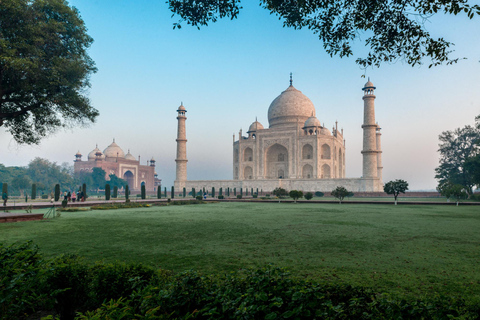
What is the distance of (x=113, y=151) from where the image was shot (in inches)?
2205

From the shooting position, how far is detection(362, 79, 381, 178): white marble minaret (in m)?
32.3

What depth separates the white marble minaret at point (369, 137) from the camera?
3234 cm

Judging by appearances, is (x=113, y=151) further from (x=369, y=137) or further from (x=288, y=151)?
(x=369, y=137)

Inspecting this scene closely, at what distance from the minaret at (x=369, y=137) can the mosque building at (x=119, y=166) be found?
39.8 meters

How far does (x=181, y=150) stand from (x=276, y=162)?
1341 centimetres

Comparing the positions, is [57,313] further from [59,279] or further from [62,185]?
[62,185]

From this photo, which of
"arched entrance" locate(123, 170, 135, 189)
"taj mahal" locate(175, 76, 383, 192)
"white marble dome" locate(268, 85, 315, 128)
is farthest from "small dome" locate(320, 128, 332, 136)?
"arched entrance" locate(123, 170, 135, 189)

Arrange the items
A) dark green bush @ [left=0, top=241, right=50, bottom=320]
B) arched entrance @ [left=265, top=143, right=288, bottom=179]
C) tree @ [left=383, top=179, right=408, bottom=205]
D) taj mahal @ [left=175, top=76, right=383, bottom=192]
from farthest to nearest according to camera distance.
Answer: arched entrance @ [left=265, top=143, right=288, bottom=179], taj mahal @ [left=175, top=76, right=383, bottom=192], tree @ [left=383, top=179, right=408, bottom=205], dark green bush @ [left=0, top=241, right=50, bottom=320]

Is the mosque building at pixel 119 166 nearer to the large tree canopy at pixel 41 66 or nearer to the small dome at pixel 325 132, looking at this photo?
the small dome at pixel 325 132

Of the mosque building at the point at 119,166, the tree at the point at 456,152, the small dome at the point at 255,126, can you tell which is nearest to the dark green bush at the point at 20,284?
the tree at the point at 456,152

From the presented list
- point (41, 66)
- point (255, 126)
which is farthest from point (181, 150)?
point (41, 66)

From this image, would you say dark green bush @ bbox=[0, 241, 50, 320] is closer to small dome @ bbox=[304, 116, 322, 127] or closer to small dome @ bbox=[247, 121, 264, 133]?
small dome @ bbox=[304, 116, 322, 127]

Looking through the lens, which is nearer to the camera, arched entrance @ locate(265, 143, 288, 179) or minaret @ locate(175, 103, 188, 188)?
minaret @ locate(175, 103, 188, 188)

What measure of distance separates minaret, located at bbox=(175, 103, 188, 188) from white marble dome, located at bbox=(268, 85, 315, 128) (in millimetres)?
13027
